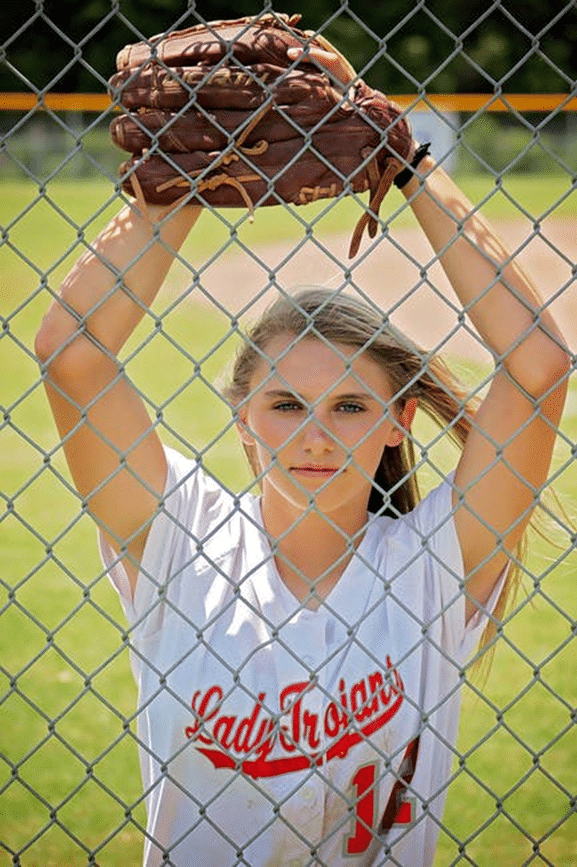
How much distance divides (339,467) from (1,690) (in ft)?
8.10

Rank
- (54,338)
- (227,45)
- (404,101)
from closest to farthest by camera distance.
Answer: (227,45)
(54,338)
(404,101)

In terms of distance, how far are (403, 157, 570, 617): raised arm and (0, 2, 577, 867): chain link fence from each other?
0.06 meters

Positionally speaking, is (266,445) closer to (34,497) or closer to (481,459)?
(481,459)

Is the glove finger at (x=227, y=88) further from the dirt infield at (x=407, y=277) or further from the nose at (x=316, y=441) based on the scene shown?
the dirt infield at (x=407, y=277)

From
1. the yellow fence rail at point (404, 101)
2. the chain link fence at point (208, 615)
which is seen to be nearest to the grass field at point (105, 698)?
the chain link fence at point (208, 615)

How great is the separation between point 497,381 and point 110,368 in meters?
0.61

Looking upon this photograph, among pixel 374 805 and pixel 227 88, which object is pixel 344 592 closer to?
pixel 374 805

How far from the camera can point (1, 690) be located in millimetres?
4406

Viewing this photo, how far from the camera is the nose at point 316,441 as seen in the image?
2.23 metres

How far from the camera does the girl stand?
2162 mm

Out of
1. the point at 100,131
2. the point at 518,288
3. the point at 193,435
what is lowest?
the point at 518,288

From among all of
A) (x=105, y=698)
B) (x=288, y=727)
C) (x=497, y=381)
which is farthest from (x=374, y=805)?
(x=105, y=698)

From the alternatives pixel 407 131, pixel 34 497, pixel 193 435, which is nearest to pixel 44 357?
pixel 407 131

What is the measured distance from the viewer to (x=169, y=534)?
2285 mm
